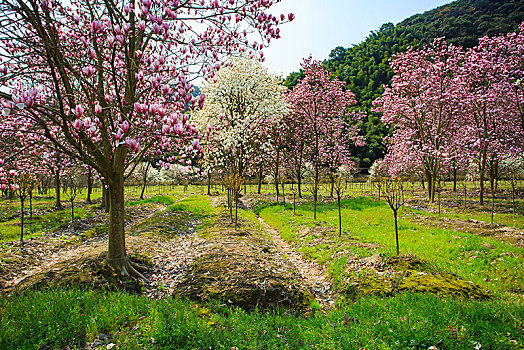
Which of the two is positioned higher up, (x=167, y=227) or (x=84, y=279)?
(x=84, y=279)

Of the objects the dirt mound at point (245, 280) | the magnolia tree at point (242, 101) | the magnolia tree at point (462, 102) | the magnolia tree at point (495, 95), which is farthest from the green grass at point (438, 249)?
the magnolia tree at point (242, 101)

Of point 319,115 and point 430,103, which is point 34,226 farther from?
point 430,103

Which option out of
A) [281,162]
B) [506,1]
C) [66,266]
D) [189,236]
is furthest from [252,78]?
[506,1]

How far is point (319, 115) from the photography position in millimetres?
29781

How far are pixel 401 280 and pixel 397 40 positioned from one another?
123500mm

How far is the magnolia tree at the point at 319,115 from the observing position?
1128 inches

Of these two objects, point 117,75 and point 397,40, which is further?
point 397,40

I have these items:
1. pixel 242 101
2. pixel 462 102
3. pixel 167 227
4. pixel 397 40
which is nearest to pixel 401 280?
pixel 167 227

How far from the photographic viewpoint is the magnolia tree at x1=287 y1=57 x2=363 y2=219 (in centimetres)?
2866

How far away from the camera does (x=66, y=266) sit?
Result: 7910 millimetres

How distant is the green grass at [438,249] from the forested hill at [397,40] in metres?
53.1

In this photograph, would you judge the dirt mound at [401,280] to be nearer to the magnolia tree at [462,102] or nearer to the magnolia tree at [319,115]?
the magnolia tree at [462,102]

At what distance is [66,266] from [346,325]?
27.0ft

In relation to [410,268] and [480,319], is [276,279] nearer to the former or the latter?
[410,268]
